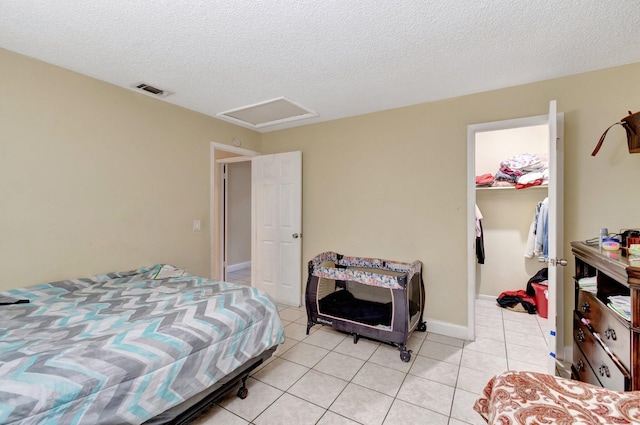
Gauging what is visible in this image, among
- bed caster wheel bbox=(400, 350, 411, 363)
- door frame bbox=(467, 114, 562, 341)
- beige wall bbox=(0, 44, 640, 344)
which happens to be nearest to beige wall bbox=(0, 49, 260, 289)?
beige wall bbox=(0, 44, 640, 344)

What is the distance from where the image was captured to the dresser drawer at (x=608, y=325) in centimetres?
128

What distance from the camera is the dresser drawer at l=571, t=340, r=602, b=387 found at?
1.62 metres

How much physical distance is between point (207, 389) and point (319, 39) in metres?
2.32

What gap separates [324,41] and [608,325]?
235cm

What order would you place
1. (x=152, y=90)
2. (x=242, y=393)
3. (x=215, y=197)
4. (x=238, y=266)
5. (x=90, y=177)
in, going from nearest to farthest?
(x=242, y=393), (x=90, y=177), (x=152, y=90), (x=215, y=197), (x=238, y=266)

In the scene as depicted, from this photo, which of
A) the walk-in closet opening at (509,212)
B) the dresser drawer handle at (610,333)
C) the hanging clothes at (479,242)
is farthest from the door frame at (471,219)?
the dresser drawer handle at (610,333)

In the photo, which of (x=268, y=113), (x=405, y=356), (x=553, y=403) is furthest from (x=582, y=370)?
(x=268, y=113)

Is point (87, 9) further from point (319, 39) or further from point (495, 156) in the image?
point (495, 156)

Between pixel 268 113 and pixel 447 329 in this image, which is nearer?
pixel 447 329

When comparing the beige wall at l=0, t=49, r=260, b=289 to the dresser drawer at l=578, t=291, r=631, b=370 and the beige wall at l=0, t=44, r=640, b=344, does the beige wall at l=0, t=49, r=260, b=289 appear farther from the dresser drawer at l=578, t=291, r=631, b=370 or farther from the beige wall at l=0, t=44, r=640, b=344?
the dresser drawer at l=578, t=291, r=631, b=370

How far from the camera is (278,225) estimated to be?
3.90m

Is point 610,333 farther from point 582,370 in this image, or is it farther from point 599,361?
point 582,370

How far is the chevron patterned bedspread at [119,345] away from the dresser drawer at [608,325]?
6.38ft

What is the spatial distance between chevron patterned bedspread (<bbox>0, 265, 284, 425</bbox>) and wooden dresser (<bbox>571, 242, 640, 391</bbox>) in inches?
76.0
